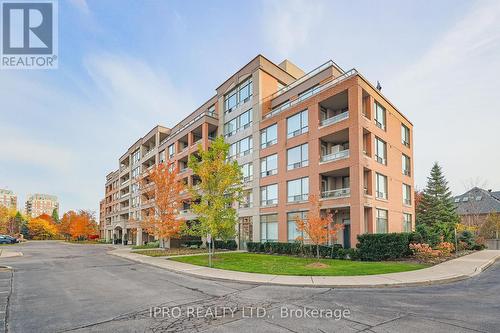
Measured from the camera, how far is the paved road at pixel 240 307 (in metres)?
7.12

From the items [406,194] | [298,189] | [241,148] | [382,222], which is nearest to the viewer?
[382,222]

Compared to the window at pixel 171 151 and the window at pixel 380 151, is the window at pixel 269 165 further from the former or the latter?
the window at pixel 171 151

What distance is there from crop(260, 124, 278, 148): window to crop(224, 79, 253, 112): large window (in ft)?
16.5

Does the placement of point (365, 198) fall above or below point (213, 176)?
below

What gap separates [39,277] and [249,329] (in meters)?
13.9

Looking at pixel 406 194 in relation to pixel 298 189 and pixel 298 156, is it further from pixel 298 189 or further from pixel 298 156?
pixel 298 156

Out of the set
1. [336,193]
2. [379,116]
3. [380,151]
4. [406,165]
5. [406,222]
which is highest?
[379,116]

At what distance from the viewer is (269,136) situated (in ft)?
105

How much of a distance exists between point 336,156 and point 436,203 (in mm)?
27968

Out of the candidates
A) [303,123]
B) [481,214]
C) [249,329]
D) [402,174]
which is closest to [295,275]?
[249,329]

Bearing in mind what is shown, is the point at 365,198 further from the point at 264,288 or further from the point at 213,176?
the point at 264,288

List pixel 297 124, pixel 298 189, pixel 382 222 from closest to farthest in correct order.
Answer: pixel 382 222 → pixel 298 189 → pixel 297 124

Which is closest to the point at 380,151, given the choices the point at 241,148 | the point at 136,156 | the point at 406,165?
the point at 406,165

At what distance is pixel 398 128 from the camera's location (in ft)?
102
